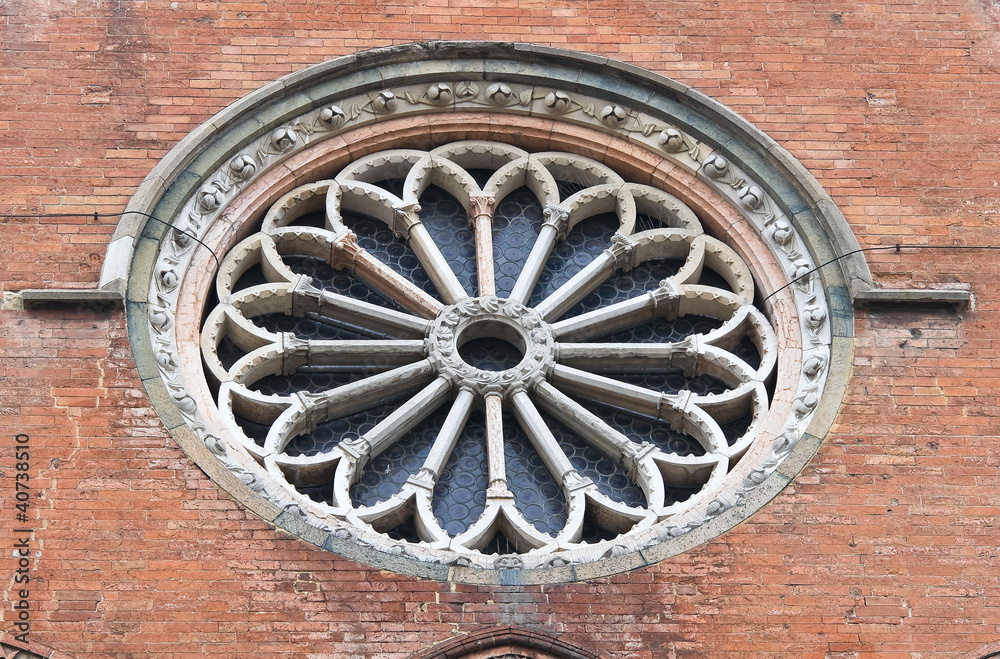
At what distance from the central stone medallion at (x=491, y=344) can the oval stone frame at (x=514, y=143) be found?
1634 millimetres

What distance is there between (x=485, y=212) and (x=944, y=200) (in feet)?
11.7

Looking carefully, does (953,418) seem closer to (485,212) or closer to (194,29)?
(485,212)

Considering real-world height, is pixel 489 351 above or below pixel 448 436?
above

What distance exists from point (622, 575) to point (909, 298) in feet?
10.9

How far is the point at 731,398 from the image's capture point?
1510cm

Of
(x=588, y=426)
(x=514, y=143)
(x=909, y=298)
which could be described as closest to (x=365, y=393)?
(x=588, y=426)

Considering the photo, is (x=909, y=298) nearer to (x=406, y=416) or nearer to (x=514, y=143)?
Result: (x=514, y=143)

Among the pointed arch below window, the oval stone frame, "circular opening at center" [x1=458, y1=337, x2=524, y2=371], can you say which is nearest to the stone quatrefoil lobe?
"circular opening at center" [x1=458, y1=337, x2=524, y2=371]

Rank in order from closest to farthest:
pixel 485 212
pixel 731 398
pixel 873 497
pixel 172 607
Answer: pixel 172 607 < pixel 873 497 < pixel 731 398 < pixel 485 212

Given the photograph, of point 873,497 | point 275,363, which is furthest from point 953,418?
point 275,363

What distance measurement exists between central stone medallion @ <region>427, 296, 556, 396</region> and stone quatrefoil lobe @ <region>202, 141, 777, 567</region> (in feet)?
0.05

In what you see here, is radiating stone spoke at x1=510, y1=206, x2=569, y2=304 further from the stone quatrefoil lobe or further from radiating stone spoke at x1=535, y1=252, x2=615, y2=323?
radiating stone spoke at x1=535, y1=252, x2=615, y2=323

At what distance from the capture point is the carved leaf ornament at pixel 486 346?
47.4 feet

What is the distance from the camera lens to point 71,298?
14758 millimetres
